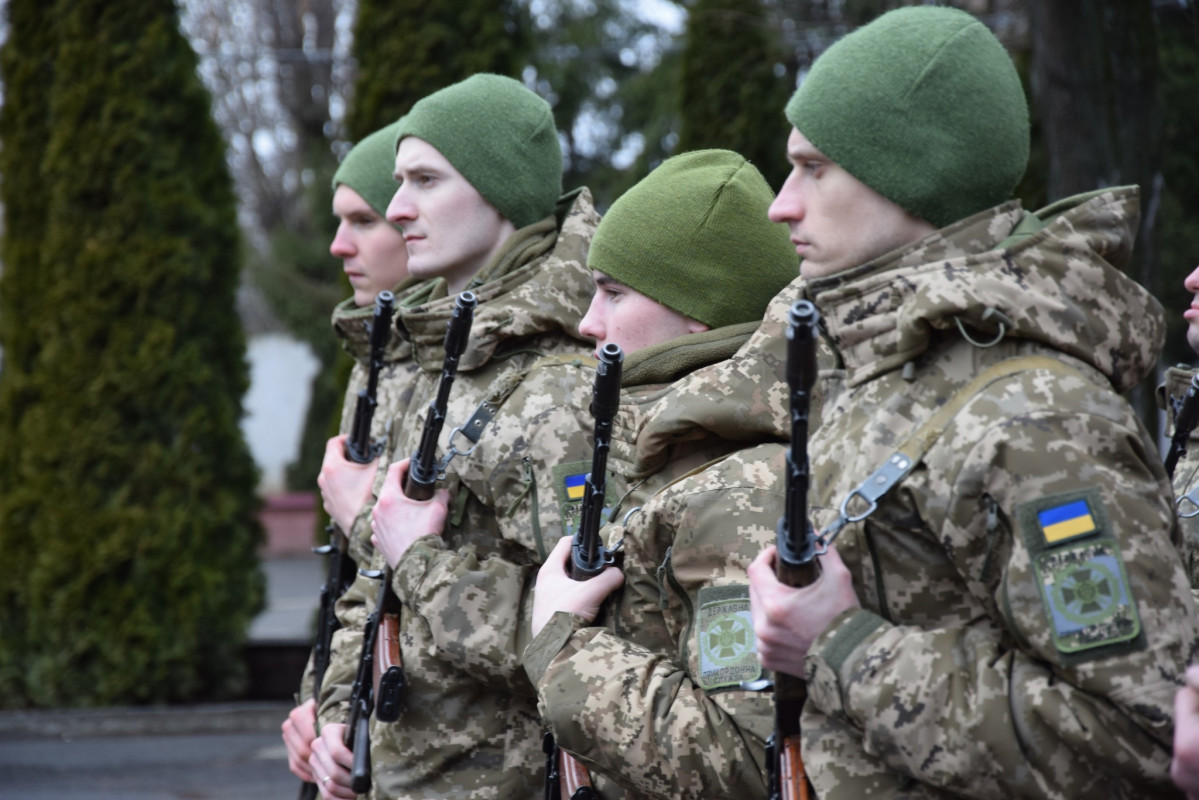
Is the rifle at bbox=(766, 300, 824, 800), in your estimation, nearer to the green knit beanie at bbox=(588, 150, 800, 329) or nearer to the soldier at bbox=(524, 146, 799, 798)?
the soldier at bbox=(524, 146, 799, 798)

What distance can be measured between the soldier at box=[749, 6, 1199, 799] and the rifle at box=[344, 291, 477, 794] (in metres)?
1.05

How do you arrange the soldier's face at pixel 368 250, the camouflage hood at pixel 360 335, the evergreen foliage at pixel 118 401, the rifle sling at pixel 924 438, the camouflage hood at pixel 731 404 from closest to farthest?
the rifle sling at pixel 924 438
the camouflage hood at pixel 731 404
the camouflage hood at pixel 360 335
the soldier's face at pixel 368 250
the evergreen foliage at pixel 118 401

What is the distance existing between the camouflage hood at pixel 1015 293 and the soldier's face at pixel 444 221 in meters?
1.65

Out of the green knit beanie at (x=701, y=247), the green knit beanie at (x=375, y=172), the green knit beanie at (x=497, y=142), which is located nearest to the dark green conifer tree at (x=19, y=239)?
the green knit beanie at (x=375, y=172)

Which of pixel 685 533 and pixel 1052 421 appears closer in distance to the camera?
pixel 1052 421

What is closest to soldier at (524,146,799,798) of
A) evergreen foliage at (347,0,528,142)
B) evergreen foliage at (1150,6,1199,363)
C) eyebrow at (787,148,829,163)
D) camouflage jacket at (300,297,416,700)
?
eyebrow at (787,148,829,163)

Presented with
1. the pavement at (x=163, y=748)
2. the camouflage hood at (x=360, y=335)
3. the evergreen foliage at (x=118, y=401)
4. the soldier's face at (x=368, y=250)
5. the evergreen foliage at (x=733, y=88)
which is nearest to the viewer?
the camouflage hood at (x=360, y=335)

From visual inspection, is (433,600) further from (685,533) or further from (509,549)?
(685,533)

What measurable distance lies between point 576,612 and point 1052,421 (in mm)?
958

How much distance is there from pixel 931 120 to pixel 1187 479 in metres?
1.51

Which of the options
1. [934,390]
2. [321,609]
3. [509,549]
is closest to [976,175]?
[934,390]

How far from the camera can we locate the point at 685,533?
2127 millimetres

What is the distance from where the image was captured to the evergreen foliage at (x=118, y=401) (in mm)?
7609

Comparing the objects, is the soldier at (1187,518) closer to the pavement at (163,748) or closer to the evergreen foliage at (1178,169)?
the pavement at (163,748)
